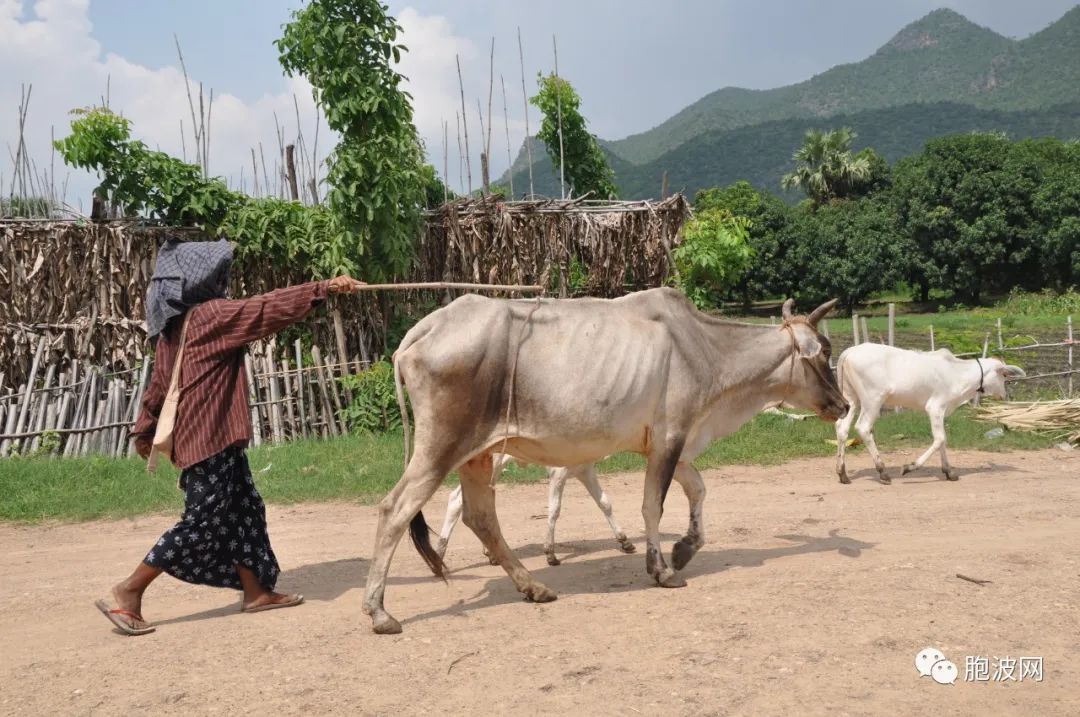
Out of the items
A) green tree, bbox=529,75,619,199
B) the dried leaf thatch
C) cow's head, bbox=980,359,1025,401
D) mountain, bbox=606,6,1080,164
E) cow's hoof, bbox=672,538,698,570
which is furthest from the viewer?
mountain, bbox=606,6,1080,164

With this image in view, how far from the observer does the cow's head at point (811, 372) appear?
7254 millimetres

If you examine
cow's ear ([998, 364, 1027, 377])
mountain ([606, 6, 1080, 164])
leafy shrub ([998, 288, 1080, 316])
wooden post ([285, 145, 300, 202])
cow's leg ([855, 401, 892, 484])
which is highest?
mountain ([606, 6, 1080, 164])

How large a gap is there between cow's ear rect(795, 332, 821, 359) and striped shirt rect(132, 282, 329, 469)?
362 centimetres

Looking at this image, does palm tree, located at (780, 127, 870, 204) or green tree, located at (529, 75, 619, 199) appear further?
palm tree, located at (780, 127, 870, 204)

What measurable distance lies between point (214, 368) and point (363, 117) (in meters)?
7.60

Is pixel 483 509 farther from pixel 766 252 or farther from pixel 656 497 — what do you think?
pixel 766 252

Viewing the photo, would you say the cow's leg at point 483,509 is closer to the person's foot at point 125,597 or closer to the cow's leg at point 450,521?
the cow's leg at point 450,521

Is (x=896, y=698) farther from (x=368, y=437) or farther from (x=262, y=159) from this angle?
(x=262, y=159)

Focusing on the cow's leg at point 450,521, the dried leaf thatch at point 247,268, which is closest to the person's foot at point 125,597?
the cow's leg at point 450,521

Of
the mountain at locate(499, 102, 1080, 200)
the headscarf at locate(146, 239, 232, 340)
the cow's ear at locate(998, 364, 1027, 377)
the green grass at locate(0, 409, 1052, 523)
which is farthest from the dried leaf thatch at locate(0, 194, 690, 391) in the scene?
the mountain at locate(499, 102, 1080, 200)

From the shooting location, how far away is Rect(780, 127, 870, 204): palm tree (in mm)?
58344

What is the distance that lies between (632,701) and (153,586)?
394 centimetres

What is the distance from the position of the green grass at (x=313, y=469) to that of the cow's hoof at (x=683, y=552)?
4223 millimetres

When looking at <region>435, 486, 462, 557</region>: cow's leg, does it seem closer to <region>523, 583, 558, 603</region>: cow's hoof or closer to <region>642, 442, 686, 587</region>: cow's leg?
<region>523, 583, 558, 603</region>: cow's hoof
